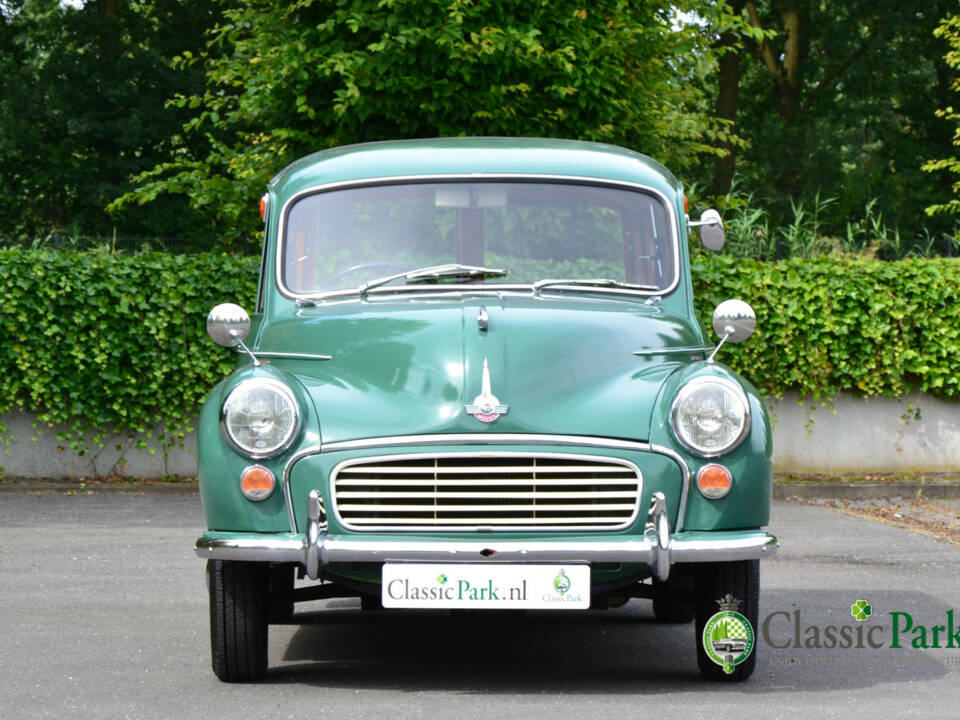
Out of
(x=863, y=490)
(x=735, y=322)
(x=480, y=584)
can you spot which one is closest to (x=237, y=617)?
(x=480, y=584)

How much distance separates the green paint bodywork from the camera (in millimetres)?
5309

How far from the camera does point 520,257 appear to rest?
21.2ft

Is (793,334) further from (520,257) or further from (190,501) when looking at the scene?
(520,257)

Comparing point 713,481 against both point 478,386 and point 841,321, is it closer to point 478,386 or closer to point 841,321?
point 478,386

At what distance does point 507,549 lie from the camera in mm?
5160

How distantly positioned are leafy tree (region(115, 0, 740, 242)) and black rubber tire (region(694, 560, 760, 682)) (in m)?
6.52

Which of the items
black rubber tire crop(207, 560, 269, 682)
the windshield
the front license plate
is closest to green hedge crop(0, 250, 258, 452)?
the windshield

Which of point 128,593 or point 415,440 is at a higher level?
point 415,440

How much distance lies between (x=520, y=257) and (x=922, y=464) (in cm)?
882

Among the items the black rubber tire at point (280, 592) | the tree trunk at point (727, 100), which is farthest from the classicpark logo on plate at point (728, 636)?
the tree trunk at point (727, 100)

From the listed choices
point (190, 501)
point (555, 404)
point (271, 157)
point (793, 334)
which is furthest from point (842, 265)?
point (555, 404)

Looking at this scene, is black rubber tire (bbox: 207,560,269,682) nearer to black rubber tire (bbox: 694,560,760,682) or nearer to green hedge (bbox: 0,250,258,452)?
black rubber tire (bbox: 694,560,760,682)

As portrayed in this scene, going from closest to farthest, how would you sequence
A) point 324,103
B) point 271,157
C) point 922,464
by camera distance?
point 324,103 → point 271,157 → point 922,464

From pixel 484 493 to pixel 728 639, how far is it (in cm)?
116
